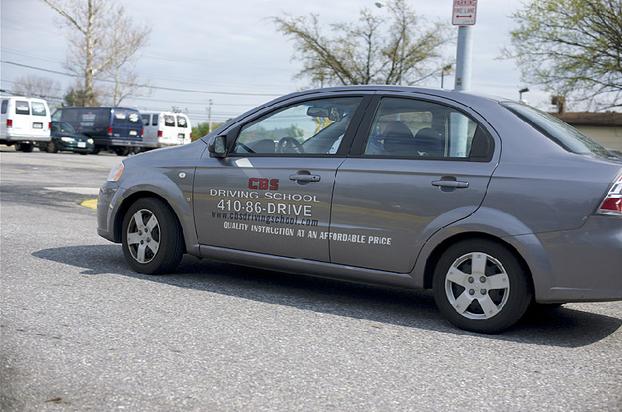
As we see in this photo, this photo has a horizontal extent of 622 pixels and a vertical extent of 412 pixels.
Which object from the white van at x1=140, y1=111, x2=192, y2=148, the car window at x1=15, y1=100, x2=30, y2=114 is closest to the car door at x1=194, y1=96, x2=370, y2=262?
the car window at x1=15, y1=100, x2=30, y2=114

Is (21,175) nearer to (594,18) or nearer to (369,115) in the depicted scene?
(369,115)

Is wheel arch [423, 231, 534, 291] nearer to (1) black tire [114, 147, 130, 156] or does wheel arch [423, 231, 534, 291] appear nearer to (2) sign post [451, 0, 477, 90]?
(2) sign post [451, 0, 477, 90]

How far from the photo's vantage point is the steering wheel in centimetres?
583

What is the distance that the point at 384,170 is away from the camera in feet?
17.4

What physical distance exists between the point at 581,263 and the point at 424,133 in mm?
1356

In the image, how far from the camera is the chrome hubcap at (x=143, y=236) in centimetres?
638

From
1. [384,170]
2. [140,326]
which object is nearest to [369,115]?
[384,170]

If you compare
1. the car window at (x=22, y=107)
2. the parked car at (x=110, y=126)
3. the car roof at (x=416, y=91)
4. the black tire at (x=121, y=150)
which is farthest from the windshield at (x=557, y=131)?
the black tire at (x=121, y=150)

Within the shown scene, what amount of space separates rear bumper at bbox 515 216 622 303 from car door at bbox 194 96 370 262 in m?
1.50

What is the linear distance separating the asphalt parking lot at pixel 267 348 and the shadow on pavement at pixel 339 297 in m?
0.02

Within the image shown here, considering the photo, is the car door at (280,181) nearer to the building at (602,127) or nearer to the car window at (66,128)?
the car window at (66,128)

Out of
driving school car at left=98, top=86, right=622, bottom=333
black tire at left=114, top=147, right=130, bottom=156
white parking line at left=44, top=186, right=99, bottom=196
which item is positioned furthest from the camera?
black tire at left=114, top=147, right=130, bottom=156

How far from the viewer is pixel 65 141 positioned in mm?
33000

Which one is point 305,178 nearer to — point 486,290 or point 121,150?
point 486,290
